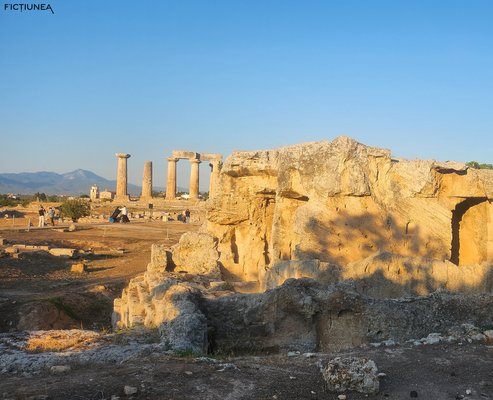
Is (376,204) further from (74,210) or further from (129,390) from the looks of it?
(74,210)

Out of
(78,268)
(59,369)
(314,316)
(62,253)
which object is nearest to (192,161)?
(62,253)

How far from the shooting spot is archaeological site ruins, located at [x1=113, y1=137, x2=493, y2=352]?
897cm

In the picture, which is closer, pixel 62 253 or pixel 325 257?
pixel 325 257

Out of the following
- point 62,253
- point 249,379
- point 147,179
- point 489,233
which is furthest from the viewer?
point 147,179

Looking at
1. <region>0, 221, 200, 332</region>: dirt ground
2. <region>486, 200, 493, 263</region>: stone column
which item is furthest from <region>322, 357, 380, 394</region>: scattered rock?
<region>0, 221, 200, 332</region>: dirt ground

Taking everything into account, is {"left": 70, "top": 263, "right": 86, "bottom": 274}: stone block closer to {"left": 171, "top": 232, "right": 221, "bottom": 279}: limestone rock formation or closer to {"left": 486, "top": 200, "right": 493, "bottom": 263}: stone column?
{"left": 171, "top": 232, "right": 221, "bottom": 279}: limestone rock formation

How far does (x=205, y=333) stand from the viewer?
8.35 metres

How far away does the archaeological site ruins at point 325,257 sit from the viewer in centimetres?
897

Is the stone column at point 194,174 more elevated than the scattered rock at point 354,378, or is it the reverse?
the stone column at point 194,174

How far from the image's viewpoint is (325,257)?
496 inches

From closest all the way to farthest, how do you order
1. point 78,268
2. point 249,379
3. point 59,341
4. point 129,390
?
point 129,390, point 249,379, point 59,341, point 78,268

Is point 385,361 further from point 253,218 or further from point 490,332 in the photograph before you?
point 253,218

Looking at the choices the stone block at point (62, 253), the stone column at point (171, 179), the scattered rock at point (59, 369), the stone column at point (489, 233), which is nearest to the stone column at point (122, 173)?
the stone column at point (171, 179)

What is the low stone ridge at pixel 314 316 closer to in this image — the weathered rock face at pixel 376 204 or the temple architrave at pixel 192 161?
the weathered rock face at pixel 376 204
